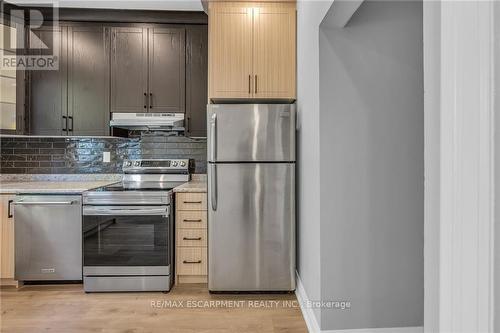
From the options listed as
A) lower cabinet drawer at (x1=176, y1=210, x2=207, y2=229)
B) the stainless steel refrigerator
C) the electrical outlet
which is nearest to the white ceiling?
the stainless steel refrigerator

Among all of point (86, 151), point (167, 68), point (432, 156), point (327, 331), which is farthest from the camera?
point (86, 151)

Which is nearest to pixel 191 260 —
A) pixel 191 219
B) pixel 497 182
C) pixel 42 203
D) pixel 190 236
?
pixel 190 236

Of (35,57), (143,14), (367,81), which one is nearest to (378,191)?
(367,81)

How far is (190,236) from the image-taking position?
9.55ft

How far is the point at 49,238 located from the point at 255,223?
1793mm

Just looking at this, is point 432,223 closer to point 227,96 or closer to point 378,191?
point 378,191

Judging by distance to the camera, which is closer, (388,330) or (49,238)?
(388,330)

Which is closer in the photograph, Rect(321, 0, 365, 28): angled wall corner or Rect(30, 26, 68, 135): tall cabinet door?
Rect(321, 0, 365, 28): angled wall corner

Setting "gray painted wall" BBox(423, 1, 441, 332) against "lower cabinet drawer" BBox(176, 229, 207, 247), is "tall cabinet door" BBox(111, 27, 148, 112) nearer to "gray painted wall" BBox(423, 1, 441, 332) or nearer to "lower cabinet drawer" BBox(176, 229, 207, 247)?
"lower cabinet drawer" BBox(176, 229, 207, 247)

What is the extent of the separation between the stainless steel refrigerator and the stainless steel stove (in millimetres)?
460

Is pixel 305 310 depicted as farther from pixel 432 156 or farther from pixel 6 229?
pixel 6 229

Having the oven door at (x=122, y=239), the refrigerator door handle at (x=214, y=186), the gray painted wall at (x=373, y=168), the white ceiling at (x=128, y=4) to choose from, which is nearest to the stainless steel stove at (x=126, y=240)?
the oven door at (x=122, y=239)

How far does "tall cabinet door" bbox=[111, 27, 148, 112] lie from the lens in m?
3.24

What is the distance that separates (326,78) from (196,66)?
1.73 meters
